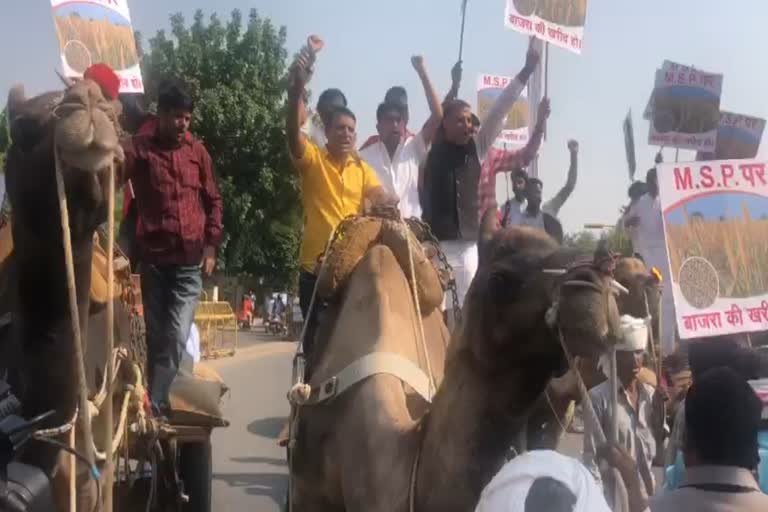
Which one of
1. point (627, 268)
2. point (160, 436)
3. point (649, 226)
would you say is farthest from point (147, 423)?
point (649, 226)

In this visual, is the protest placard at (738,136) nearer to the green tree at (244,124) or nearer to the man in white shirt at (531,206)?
the man in white shirt at (531,206)

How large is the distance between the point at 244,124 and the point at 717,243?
83.4 feet

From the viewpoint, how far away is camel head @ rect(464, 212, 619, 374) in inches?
126

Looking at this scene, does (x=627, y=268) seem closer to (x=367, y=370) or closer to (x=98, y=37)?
(x=367, y=370)

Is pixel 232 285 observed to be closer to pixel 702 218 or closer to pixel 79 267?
pixel 702 218

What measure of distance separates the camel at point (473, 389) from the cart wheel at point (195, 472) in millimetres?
2074

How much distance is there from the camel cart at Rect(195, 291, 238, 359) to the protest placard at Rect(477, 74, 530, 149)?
370 inches

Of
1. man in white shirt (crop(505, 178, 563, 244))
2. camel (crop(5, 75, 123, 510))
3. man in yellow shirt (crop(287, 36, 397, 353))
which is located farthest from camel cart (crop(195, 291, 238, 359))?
camel (crop(5, 75, 123, 510))

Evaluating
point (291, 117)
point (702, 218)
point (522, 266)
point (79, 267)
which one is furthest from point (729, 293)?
point (79, 267)

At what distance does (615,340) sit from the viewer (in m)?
3.25

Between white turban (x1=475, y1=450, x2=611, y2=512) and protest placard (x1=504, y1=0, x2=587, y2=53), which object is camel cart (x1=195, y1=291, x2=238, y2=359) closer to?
protest placard (x1=504, y1=0, x2=587, y2=53)

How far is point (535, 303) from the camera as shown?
11.5 feet

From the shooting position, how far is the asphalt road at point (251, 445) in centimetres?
914

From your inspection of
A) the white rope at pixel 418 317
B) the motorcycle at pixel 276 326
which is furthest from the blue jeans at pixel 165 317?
the motorcycle at pixel 276 326
